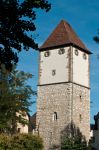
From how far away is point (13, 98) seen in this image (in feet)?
149

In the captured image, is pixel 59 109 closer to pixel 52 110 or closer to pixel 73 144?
pixel 52 110

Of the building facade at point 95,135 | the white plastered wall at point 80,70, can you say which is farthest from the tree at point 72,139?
the building facade at point 95,135

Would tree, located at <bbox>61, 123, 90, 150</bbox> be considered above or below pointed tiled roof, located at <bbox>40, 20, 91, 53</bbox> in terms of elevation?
below

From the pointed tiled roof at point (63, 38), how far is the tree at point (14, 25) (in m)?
38.8

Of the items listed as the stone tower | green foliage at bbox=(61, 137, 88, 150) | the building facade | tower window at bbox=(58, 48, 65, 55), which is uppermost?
tower window at bbox=(58, 48, 65, 55)

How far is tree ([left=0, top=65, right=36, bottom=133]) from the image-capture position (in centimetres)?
4462

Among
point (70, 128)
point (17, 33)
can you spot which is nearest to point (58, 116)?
point (70, 128)

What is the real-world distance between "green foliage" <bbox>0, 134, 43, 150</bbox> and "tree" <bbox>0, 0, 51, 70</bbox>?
27668mm

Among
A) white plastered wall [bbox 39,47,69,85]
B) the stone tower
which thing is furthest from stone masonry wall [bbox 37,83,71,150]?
white plastered wall [bbox 39,47,69,85]

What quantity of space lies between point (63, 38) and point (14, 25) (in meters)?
40.2

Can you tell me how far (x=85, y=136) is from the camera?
168 ft

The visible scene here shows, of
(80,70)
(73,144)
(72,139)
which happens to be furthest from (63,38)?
(73,144)

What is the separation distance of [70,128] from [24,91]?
634 centimetres

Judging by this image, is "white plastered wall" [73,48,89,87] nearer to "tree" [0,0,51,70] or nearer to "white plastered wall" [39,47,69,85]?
"white plastered wall" [39,47,69,85]
